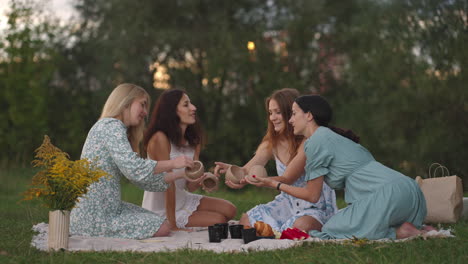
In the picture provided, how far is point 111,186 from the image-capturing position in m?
5.37

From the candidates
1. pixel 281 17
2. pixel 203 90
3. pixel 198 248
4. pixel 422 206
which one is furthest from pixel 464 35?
pixel 198 248

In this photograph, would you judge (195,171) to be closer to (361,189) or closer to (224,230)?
(224,230)

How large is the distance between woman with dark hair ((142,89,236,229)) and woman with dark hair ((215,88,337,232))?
0.51 metres

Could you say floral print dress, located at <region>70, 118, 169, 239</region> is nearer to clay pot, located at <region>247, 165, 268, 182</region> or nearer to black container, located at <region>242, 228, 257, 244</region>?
clay pot, located at <region>247, 165, 268, 182</region>

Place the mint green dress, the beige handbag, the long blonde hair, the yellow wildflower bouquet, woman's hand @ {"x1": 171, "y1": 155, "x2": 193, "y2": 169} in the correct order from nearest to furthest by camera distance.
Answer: the yellow wildflower bouquet < the mint green dress < woman's hand @ {"x1": 171, "y1": 155, "x2": 193, "y2": 169} < the long blonde hair < the beige handbag

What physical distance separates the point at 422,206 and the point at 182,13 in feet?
51.8

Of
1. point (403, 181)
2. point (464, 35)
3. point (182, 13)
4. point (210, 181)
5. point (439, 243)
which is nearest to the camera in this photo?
point (439, 243)

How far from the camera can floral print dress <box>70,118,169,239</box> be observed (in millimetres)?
5133

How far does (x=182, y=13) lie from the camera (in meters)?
19.5

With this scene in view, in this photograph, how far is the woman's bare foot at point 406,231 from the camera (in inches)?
191

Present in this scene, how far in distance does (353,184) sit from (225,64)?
13.0m

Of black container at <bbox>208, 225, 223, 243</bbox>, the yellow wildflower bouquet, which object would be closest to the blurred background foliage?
black container at <bbox>208, 225, 223, 243</bbox>

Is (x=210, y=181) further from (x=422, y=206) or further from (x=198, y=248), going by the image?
(x=422, y=206)

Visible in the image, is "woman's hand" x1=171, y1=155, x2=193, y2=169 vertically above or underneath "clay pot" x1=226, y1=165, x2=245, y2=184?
above
